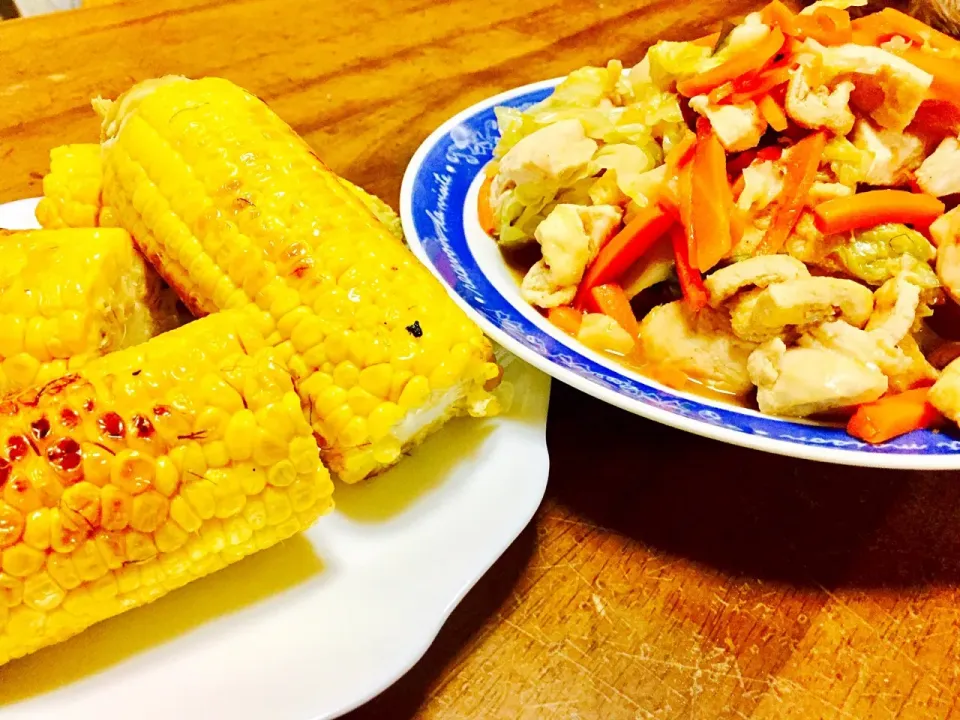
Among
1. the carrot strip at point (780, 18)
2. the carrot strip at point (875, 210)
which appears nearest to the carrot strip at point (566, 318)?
the carrot strip at point (875, 210)

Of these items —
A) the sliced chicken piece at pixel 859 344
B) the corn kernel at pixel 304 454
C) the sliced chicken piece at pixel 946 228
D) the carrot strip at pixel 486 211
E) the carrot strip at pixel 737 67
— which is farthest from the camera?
the carrot strip at pixel 486 211

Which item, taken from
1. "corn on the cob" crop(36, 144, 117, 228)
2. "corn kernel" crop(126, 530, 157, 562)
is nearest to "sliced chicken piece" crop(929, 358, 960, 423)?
"corn kernel" crop(126, 530, 157, 562)

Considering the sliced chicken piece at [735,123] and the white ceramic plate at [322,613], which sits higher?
the sliced chicken piece at [735,123]

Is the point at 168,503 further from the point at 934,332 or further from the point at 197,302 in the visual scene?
the point at 934,332

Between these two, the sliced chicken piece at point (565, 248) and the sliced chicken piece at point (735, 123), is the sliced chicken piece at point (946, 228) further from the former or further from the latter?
the sliced chicken piece at point (565, 248)

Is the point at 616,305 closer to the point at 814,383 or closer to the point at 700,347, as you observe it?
the point at 700,347

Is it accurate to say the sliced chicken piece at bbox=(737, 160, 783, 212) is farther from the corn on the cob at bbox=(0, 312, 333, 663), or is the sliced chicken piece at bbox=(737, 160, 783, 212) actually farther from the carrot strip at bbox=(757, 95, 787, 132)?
Result: the corn on the cob at bbox=(0, 312, 333, 663)

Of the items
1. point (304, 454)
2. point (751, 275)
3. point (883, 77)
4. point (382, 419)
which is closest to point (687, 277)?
point (751, 275)
